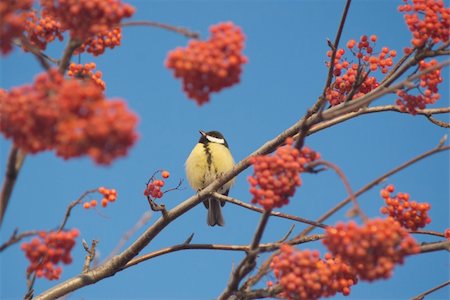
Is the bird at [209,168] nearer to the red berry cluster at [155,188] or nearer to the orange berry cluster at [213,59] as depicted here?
the red berry cluster at [155,188]

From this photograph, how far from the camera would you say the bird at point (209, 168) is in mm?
7535

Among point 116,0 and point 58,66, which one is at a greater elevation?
point 116,0

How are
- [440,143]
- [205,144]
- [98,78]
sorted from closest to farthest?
[440,143], [98,78], [205,144]

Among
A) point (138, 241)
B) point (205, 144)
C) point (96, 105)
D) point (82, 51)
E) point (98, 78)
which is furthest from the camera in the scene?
point (205, 144)

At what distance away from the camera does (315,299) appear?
3.04 m

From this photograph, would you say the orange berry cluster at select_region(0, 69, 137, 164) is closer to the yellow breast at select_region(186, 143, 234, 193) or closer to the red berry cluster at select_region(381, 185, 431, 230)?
the red berry cluster at select_region(381, 185, 431, 230)

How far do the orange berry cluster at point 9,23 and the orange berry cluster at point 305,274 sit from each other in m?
1.61

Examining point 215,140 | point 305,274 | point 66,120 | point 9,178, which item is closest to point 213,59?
point 66,120

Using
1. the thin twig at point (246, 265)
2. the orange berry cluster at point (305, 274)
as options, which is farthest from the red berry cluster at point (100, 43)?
the orange berry cluster at point (305, 274)

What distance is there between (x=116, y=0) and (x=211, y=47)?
0.49 metres

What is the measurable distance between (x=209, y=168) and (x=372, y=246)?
5.05 m

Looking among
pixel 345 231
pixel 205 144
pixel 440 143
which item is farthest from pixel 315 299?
pixel 205 144

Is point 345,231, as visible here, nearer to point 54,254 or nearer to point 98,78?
point 54,254

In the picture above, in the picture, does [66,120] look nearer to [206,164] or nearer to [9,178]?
[9,178]
